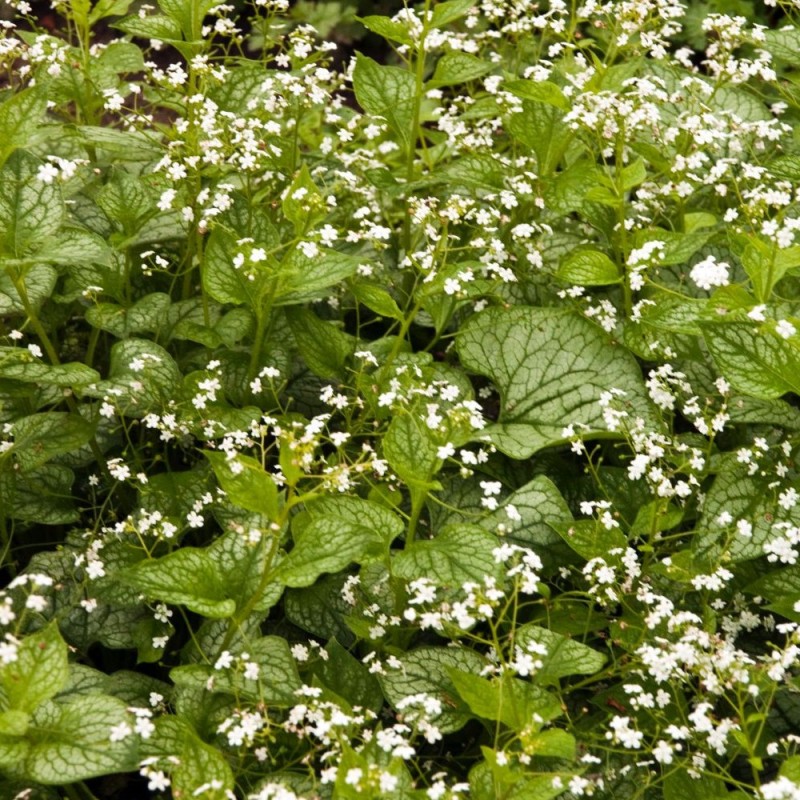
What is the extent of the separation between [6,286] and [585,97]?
68.0 inches

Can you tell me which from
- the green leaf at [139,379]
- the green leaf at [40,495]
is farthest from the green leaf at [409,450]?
the green leaf at [40,495]

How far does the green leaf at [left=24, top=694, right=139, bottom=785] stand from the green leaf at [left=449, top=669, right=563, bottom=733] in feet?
2.32

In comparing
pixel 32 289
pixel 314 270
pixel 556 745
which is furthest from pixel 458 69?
pixel 556 745

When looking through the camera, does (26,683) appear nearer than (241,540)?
Yes

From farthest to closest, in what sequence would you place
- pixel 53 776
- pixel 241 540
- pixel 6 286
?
1. pixel 6 286
2. pixel 241 540
3. pixel 53 776

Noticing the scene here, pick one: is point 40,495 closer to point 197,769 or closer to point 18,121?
point 18,121

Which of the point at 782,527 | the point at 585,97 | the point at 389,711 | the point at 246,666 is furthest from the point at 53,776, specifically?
the point at 585,97

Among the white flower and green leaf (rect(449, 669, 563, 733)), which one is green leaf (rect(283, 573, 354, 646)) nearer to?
green leaf (rect(449, 669, 563, 733))

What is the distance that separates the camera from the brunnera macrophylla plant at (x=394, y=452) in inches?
97.5

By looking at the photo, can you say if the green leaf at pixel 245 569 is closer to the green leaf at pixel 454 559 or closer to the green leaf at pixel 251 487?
the green leaf at pixel 251 487

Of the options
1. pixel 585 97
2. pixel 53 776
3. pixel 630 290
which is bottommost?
pixel 53 776

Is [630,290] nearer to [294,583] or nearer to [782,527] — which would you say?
[782,527]

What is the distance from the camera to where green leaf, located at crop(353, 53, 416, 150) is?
351 cm

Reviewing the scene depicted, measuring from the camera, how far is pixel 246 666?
2.51 m
